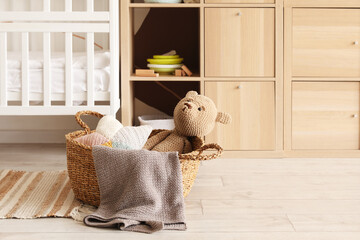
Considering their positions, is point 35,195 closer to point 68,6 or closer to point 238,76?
point 68,6

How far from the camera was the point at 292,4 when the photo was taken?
2.33 m

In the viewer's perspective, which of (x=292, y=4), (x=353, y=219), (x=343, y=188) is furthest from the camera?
(x=292, y=4)

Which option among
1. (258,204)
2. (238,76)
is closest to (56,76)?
(238,76)

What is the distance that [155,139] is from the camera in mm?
1973

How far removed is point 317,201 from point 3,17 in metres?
1.37

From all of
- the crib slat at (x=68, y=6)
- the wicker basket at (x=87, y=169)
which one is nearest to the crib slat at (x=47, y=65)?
the crib slat at (x=68, y=6)

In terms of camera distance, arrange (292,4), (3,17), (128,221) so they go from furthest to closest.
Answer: (292,4) → (3,17) → (128,221)

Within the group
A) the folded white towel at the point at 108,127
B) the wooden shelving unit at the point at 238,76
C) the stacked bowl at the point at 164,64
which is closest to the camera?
the folded white towel at the point at 108,127

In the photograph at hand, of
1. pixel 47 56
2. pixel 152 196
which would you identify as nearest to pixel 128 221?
pixel 152 196

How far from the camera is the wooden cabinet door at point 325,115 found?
2.37 meters

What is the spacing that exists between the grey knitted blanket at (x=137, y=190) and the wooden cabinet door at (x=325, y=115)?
3.25 feet

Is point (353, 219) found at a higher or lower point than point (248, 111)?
lower

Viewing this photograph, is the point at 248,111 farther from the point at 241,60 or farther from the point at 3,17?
the point at 3,17

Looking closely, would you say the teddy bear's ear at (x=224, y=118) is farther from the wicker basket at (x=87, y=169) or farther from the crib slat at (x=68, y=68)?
the crib slat at (x=68, y=68)
